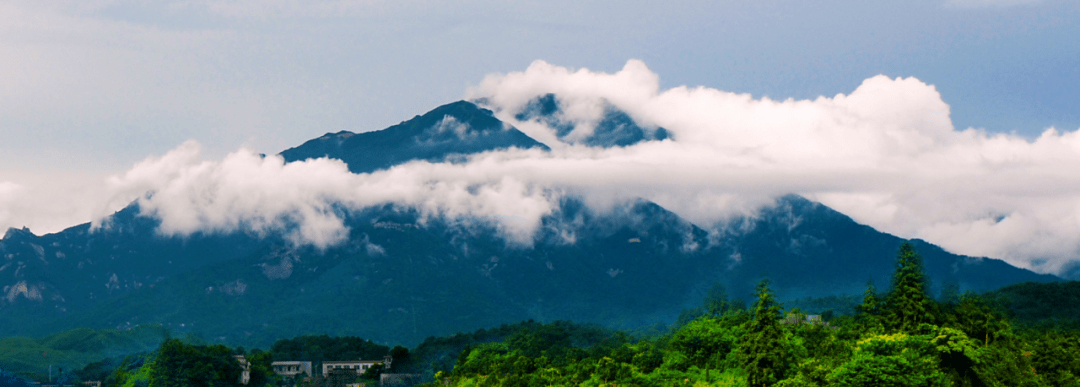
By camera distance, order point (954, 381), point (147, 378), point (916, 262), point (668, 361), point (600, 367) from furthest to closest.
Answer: point (147, 378)
point (600, 367)
point (668, 361)
point (916, 262)
point (954, 381)

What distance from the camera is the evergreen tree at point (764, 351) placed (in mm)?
80625

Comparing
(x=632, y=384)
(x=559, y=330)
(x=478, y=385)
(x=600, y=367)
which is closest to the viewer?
(x=632, y=384)

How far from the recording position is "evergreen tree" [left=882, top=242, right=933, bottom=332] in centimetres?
8350

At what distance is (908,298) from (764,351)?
45.2 feet

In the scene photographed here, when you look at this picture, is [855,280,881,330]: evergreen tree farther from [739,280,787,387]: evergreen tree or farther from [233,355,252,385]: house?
[233,355,252,385]: house

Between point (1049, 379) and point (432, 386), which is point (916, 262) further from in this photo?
point (432, 386)

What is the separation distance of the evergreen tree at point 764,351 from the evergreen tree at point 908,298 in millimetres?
9830

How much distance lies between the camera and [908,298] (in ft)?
278

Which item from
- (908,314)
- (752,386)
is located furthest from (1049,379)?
(752,386)

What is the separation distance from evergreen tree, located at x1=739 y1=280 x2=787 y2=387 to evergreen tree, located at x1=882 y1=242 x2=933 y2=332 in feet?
32.3

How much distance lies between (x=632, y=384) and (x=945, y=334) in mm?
29152

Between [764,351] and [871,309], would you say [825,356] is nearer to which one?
[764,351]

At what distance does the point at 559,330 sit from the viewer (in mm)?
188125

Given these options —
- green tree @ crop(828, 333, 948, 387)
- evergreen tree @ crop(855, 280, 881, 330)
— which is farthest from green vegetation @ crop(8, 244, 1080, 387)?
evergreen tree @ crop(855, 280, 881, 330)
